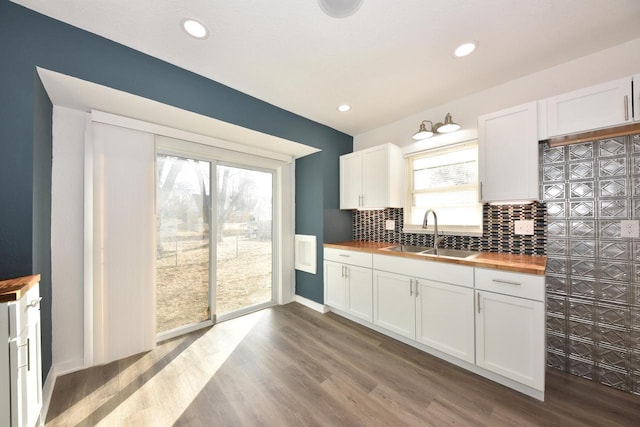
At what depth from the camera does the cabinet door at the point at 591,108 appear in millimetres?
1606

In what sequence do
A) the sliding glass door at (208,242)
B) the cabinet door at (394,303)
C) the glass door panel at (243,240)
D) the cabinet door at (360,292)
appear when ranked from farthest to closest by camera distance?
the glass door panel at (243,240) < the cabinet door at (360,292) < the sliding glass door at (208,242) < the cabinet door at (394,303)

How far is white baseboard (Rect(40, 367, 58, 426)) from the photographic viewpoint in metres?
1.52

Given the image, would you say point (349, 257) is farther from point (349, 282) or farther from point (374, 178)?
point (374, 178)

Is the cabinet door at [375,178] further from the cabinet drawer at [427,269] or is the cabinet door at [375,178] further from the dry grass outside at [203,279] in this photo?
the dry grass outside at [203,279]

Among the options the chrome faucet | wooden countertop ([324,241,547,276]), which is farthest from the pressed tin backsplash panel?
the chrome faucet

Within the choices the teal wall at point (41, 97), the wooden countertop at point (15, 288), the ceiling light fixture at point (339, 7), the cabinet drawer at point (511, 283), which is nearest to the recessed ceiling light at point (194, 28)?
the teal wall at point (41, 97)

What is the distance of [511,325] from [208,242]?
9.89ft

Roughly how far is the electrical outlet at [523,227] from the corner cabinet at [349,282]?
141 centimetres

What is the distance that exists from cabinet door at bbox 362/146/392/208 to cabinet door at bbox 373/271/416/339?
3.03ft

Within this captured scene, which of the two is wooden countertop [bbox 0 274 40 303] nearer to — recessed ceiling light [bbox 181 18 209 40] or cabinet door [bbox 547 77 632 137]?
recessed ceiling light [bbox 181 18 209 40]

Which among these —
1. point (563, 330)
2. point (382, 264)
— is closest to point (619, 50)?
point (563, 330)

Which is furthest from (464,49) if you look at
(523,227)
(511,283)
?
(511,283)

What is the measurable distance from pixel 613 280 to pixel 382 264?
5.70ft

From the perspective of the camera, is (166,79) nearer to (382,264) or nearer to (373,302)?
(382,264)
